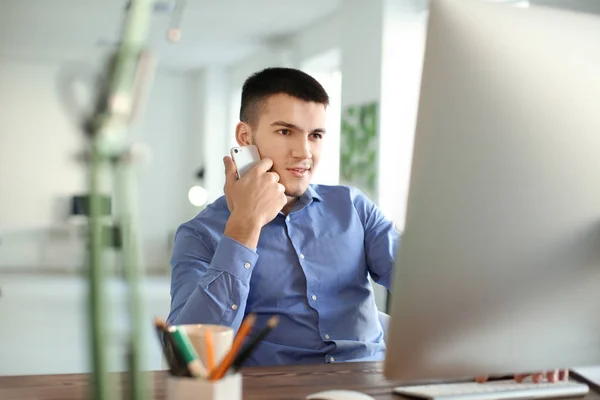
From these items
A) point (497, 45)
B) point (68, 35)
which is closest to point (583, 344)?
point (497, 45)

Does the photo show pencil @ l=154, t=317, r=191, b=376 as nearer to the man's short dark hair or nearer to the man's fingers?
the man's fingers

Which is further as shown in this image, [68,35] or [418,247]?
[68,35]

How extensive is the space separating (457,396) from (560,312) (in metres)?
0.19

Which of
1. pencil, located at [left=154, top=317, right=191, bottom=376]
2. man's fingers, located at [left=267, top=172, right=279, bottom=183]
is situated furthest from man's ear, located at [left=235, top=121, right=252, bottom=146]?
pencil, located at [left=154, top=317, right=191, bottom=376]

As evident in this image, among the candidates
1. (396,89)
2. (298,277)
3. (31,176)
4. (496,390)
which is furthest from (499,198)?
(31,176)

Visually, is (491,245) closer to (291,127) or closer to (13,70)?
(291,127)

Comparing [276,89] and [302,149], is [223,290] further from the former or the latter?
[276,89]

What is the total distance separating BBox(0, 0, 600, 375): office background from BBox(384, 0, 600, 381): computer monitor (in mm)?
326

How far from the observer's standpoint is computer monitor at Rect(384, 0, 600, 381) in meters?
0.71

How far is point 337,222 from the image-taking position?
1674mm

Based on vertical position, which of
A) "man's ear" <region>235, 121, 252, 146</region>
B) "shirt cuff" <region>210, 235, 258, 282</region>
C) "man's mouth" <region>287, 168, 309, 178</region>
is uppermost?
"man's ear" <region>235, 121, 252, 146</region>

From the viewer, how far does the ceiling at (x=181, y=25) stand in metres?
6.61

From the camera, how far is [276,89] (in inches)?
67.2

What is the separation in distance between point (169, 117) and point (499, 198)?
32.1 feet
